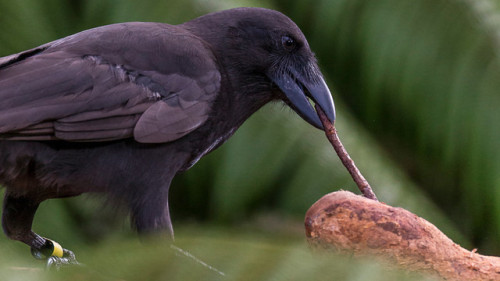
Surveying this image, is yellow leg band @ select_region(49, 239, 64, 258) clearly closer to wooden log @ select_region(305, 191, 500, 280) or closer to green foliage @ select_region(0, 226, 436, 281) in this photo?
wooden log @ select_region(305, 191, 500, 280)

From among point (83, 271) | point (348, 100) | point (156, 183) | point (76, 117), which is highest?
point (83, 271)

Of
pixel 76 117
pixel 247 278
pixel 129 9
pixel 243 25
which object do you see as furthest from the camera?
pixel 129 9

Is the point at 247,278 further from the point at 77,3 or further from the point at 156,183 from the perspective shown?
the point at 77,3

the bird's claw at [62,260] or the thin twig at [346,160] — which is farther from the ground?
the thin twig at [346,160]

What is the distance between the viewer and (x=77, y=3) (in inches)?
99.2

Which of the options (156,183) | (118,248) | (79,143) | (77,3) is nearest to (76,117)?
(79,143)

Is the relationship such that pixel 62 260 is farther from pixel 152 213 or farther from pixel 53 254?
pixel 152 213

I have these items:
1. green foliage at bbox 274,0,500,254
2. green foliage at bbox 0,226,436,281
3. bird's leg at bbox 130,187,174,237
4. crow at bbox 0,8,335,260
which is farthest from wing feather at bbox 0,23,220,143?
green foliage at bbox 274,0,500,254

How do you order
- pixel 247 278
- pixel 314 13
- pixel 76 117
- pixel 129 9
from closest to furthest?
pixel 247 278 → pixel 76 117 → pixel 129 9 → pixel 314 13

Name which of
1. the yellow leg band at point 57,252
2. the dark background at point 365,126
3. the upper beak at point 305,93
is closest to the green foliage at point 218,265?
the upper beak at point 305,93

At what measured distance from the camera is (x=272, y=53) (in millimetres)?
1670

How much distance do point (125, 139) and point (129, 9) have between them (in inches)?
37.7

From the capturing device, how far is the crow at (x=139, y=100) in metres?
1.46

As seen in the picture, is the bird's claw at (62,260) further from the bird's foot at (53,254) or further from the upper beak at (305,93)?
the upper beak at (305,93)
